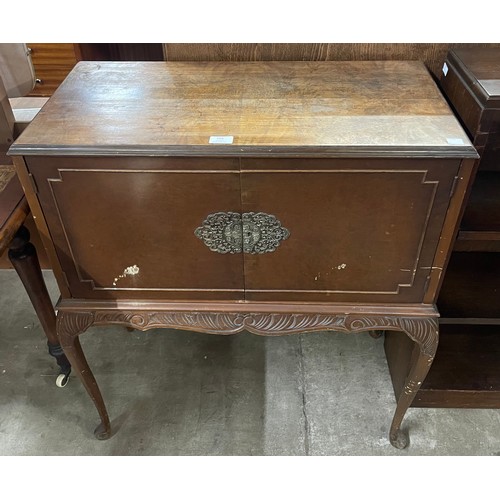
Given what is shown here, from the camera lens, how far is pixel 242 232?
0.85 m

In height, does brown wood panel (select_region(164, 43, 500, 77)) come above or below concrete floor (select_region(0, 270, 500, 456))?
above

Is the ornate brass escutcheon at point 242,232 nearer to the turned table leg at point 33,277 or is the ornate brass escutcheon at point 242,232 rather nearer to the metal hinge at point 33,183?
the metal hinge at point 33,183

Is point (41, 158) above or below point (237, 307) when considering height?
above

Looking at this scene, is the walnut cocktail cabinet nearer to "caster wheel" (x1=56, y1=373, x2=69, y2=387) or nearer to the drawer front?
"caster wheel" (x1=56, y1=373, x2=69, y2=387)

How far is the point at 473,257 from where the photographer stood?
1366 millimetres

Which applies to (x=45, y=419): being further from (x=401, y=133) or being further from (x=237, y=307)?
(x=401, y=133)

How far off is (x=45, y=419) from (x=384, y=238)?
40.2 inches

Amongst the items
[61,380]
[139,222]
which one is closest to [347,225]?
[139,222]

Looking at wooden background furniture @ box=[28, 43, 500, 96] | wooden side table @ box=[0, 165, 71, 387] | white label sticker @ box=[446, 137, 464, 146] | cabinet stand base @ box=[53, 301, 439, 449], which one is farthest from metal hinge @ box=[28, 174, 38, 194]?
white label sticker @ box=[446, 137, 464, 146]

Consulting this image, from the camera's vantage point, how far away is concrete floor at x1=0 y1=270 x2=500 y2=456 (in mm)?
1237

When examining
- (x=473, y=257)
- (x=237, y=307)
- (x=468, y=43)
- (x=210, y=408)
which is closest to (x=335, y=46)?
(x=468, y=43)

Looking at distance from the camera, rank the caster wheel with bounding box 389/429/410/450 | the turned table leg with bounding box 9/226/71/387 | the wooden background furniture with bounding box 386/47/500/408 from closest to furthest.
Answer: the wooden background furniture with bounding box 386/47/500/408
the turned table leg with bounding box 9/226/71/387
the caster wheel with bounding box 389/429/410/450

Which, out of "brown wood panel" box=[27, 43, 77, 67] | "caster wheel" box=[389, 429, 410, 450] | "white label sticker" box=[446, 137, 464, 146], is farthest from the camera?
"brown wood panel" box=[27, 43, 77, 67]

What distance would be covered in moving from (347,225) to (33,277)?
76 centimetres
